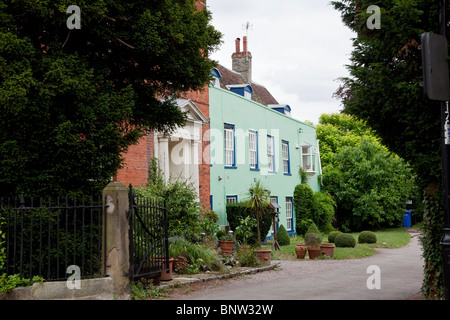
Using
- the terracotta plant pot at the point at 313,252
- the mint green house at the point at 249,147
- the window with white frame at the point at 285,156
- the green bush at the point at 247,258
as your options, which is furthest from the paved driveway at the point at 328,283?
the window with white frame at the point at 285,156

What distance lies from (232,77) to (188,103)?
1160 cm

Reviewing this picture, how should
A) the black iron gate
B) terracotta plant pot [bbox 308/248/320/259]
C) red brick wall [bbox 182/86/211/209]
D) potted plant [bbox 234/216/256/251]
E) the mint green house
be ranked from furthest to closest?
1. the mint green house
2. red brick wall [bbox 182/86/211/209]
3. potted plant [bbox 234/216/256/251]
4. terracotta plant pot [bbox 308/248/320/259]
5. the black iron gate

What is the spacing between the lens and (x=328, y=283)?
11.0 metres

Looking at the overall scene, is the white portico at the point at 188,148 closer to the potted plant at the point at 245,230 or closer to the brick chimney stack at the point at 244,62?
the potted plant at the point at 245,230

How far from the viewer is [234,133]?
2122cm

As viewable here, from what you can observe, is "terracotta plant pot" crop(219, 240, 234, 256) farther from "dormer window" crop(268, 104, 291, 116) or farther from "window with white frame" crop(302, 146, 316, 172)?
"dormer window" crop(268, 104, 291, 116)

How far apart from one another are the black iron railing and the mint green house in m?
10.8

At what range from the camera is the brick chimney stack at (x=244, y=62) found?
3141 centimetres

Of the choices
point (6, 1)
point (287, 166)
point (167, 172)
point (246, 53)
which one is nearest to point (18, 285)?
point (6, 1)

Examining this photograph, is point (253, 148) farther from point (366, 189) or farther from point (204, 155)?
point (366, 189)

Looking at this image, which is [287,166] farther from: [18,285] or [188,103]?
[18,285]

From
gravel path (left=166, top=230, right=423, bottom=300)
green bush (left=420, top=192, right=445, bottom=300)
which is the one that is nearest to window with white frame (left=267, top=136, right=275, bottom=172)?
gravel path (left=166, top=230, right=423, bottom=300)

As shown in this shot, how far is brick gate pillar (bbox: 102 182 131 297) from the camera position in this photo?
8.31 meters

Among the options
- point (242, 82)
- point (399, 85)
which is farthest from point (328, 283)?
point (242, 82)
